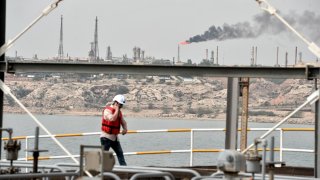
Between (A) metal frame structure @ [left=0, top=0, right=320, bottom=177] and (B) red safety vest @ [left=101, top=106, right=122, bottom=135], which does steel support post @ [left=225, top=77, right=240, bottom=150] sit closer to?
(A) metal frame structure @ [left=0, top=0, right=320, bottom=177]

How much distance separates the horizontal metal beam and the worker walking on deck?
106cm

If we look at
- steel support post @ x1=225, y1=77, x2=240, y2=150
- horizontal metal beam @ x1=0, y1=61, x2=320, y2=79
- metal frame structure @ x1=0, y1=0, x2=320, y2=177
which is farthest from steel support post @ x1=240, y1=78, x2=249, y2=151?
horizontal metal beam @ x1=0, y1=61, x2=320, y2=79

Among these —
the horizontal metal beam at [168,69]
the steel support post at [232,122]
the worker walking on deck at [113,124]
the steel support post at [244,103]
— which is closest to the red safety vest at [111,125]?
the worker walking on deck at [113,124]

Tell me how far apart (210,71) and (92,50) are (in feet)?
15.0

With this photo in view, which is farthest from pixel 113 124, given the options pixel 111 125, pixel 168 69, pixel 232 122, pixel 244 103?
pixel 244 103

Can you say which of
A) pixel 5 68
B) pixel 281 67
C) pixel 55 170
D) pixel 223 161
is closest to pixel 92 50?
pixel 5 68

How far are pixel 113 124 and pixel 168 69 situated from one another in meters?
2.01

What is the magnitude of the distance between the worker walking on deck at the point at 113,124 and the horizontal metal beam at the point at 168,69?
1062 millimetres

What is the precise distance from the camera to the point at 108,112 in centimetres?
1809

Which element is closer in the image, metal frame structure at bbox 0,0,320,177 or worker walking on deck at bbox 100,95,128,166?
metal frame structure at bbox 0,0,320,177

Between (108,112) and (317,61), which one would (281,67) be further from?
(108,112)

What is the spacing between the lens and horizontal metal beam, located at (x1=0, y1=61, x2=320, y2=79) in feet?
52.1

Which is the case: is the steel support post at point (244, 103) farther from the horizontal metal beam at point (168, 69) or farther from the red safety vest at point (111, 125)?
the horizontal metal beam at point (168, 69)

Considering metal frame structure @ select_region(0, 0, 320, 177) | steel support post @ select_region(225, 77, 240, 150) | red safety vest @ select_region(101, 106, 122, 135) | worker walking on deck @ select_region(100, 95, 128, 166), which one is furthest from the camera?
red safety vest @ select_region(101, 106, 122, 135)
